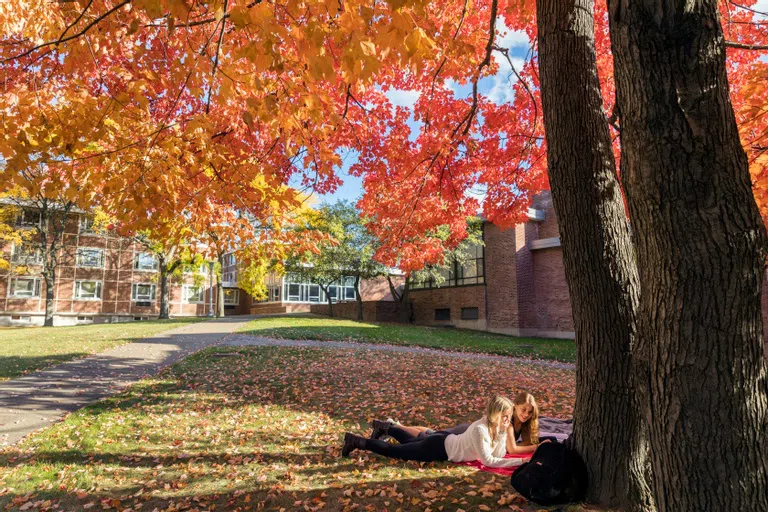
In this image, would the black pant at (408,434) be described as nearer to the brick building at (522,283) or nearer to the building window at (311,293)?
the brick building at (522,283)

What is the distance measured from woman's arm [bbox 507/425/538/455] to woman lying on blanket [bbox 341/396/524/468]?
0.09 m

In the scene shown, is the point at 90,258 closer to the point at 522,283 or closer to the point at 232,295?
the point at 232,295

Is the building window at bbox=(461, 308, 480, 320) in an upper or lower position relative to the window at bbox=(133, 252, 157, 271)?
lower

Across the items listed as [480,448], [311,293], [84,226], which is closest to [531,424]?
[480,448]

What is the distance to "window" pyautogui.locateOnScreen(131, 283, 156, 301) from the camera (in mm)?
38938

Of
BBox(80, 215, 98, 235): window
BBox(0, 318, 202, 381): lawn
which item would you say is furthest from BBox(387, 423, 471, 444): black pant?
BBox(80, 215, 98, 235): window

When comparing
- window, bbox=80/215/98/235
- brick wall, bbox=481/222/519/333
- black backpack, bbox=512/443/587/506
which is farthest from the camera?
window, bbox=80/215/98/235

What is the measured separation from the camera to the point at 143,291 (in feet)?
130

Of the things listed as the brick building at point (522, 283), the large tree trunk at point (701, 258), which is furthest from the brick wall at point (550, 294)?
the large tree trunk at point (701, 258)

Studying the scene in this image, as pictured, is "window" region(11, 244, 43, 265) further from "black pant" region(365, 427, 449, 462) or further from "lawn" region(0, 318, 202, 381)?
"black pant" region(365, 427, 449, 462)

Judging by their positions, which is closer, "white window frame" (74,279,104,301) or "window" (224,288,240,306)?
"white window frame" (74,279,104,301)

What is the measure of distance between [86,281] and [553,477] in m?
41.4

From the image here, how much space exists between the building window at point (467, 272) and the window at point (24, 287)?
2876cm

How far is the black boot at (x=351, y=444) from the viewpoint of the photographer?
5.03 meters
